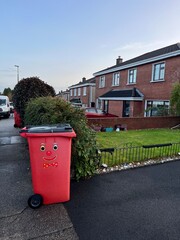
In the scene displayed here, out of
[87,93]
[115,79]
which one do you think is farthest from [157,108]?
[87,93]

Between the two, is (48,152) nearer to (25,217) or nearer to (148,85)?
(25,217)

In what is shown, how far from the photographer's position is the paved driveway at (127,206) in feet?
7.80

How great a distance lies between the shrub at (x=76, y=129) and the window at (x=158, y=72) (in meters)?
12.9

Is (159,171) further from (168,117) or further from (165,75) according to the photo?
(165,75)

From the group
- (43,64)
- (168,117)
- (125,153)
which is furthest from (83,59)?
(125,153)

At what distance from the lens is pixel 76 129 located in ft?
12.8

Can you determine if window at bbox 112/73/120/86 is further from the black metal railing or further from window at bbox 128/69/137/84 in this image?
the black metal railing

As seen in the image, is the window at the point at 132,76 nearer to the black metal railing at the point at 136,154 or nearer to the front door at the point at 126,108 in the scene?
the front door at the point at 126,108

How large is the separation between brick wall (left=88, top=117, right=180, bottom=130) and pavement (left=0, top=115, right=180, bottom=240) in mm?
6163

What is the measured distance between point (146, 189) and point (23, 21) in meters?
11.5

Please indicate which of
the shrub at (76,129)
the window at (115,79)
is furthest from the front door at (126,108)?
the shrub at (76,129)

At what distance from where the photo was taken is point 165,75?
48.2 ft

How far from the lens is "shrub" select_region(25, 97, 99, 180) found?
3822 mm

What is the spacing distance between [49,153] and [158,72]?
15.3 meters
